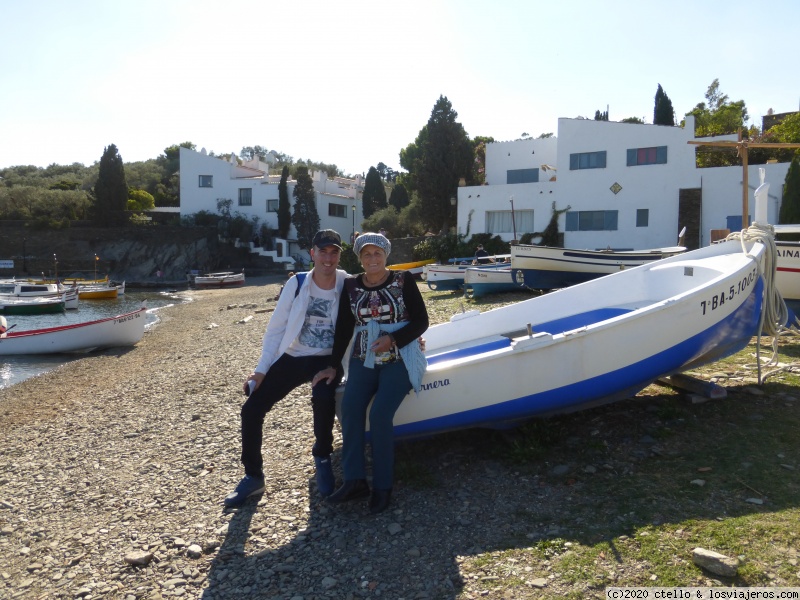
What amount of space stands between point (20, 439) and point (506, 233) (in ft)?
90.7

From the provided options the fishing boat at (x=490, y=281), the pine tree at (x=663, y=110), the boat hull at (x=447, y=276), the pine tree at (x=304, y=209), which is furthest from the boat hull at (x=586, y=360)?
the pine tree at (x=304, y=209)

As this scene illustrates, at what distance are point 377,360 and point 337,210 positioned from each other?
5151 cm

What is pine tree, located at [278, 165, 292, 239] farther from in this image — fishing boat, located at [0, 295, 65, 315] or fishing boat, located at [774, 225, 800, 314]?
fishing boat, located at [774, 225, 800, 314]

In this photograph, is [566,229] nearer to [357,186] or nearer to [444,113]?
[444,113]

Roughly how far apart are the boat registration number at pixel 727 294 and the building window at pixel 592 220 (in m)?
24.3

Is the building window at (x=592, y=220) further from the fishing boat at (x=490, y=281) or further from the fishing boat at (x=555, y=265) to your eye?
the fishing boat at (x=490, y=281)

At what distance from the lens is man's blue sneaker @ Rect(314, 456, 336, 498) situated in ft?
15.4

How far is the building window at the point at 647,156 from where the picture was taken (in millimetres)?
27938

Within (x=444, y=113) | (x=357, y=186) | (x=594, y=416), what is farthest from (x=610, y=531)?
(x=357, y=186)

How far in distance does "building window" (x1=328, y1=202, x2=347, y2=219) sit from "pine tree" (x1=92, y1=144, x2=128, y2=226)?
1956 cm

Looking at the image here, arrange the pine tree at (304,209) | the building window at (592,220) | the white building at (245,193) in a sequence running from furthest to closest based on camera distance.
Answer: the white building at (245,193), the pine tree at (304,209), the building window at (592,220)

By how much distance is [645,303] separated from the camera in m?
7.31

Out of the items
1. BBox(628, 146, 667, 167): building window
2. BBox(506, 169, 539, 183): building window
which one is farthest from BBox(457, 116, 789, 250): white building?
BBox(506, 169, 539, 183): building window

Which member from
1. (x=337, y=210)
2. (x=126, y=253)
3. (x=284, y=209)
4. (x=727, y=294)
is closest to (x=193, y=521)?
(x=727, y=294)
